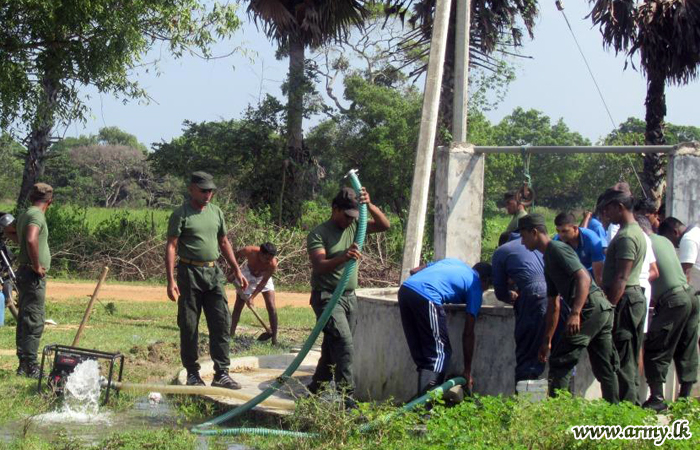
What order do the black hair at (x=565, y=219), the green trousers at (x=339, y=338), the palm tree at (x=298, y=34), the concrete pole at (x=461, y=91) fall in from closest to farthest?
1. the green trousers at (x=339, y=338)
2. the black hair at (x=565, y=219)
3. the concrete pole at (x=461, y=91)
4. the palm tree at (x=298, y=34)

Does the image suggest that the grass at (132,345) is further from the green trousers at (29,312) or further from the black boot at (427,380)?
the black boot at (427,380)

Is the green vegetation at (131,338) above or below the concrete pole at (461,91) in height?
below

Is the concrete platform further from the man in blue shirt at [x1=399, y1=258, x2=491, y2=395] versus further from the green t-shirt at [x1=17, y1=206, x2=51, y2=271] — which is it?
the green t-shirt at [x1=17, y1=206, x2=51, y2=271]

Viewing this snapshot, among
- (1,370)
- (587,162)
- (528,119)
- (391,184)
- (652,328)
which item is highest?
(528,119)

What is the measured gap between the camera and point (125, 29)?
1291 centimetres

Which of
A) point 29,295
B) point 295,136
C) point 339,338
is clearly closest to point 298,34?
point 295,136

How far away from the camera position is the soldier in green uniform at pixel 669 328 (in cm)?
776

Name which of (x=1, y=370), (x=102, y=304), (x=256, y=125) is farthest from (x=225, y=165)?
(x=1, y=370)

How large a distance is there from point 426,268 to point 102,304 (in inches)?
346

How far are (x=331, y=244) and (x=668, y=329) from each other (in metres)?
2.95

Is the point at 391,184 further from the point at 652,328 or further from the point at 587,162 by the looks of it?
the point at 587,162

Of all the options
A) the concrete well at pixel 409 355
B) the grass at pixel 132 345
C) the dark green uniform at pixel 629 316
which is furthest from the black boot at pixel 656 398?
the grass at pixel 132 345

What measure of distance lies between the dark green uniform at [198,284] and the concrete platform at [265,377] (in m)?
0.48

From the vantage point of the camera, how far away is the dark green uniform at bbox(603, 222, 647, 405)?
23.7ft
